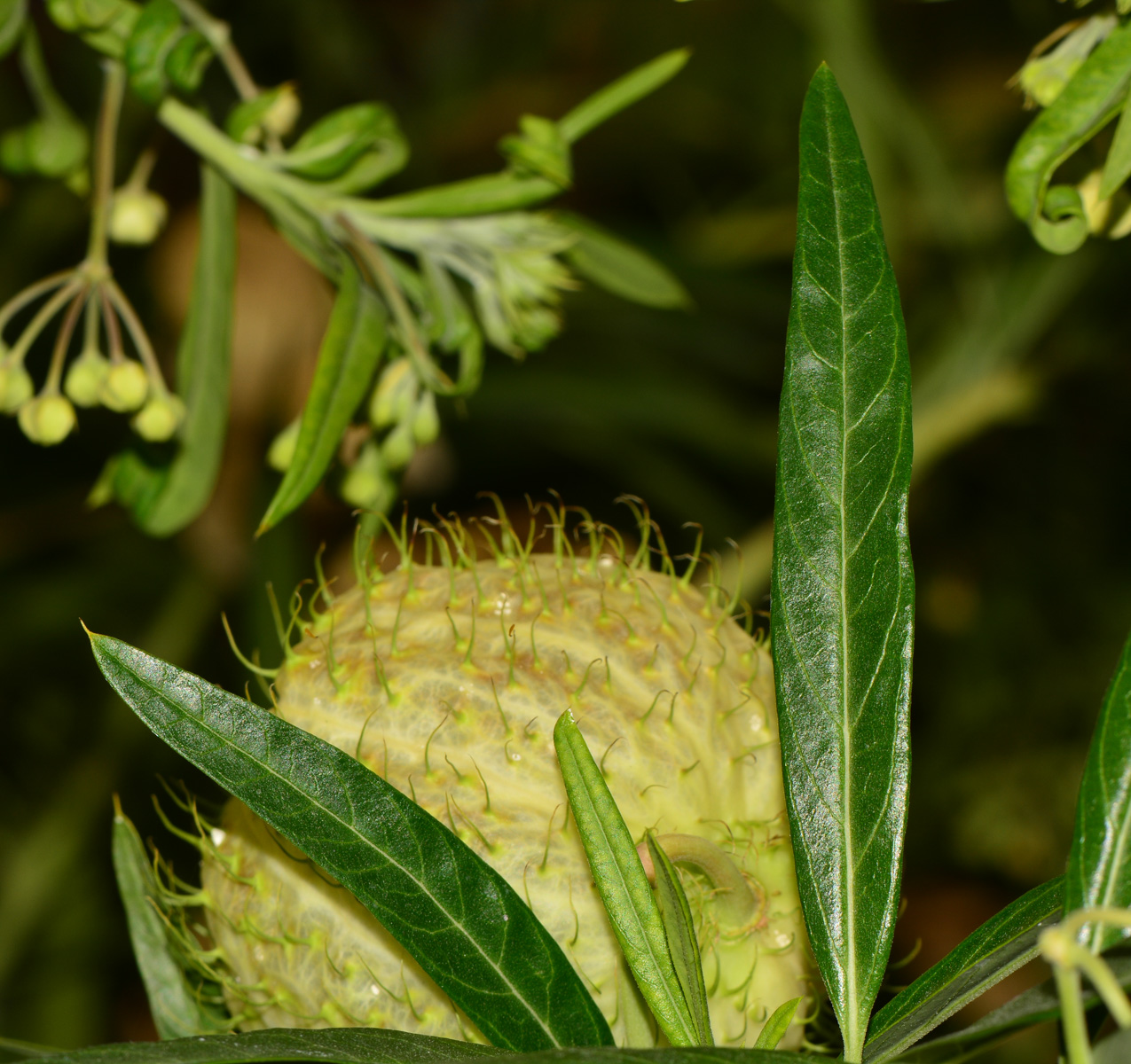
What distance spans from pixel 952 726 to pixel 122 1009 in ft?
4.50

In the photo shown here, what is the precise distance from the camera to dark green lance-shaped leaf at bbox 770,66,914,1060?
56 cm

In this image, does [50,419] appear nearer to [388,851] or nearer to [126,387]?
[126,387]

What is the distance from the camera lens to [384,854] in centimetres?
53

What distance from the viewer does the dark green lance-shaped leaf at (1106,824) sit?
483 millimetres

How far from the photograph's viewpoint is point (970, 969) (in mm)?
533

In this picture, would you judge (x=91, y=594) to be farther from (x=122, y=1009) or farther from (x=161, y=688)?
(x=161, y=688)

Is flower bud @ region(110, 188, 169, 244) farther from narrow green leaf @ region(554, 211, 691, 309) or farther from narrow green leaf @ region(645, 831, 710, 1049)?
narrow green leaf @ region(645, 831, 710, 1049)

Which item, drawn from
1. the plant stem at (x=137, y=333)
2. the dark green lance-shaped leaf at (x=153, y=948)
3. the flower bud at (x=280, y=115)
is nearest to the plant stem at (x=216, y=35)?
the flower bud at (x=280, y=115)

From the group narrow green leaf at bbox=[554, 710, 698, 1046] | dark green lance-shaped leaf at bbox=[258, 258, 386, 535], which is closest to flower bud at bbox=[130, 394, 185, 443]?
dark green lance-shaped leaf at bbox=[258, 258, 386, 535]

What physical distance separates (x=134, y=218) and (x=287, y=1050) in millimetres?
577

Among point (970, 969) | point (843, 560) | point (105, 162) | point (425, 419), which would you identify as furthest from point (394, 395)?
point (970, 969)

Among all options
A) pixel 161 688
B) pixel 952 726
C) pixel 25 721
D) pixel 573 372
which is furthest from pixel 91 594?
pixel 161 688

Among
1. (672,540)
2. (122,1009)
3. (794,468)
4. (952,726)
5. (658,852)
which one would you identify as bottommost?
(122,1009)

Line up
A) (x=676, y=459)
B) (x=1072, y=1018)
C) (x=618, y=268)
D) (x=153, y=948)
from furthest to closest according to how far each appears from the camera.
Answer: (x=676, y=459) → (x=618, y=268) → (x=153, y=948) → (x=1072, y=1018)
